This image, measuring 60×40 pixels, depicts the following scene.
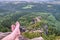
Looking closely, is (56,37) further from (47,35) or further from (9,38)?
(9,38)

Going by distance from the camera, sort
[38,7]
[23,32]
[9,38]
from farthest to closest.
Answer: [38,7]
[23,32]
[9,38]

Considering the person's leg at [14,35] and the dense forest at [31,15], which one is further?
the dense forest at [31,15]

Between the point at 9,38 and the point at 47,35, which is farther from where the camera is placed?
the point at 47,35

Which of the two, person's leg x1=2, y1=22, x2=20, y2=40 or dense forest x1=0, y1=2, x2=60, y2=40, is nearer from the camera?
person's leg x1=2, y1=22, x2=20, y2=40

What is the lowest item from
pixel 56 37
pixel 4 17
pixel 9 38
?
pixel 56 37

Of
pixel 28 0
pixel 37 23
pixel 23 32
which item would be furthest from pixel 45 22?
pixel 28 0

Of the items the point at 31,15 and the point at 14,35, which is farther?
the point at 31,15

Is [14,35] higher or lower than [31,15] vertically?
lower

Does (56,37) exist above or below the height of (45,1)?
below
